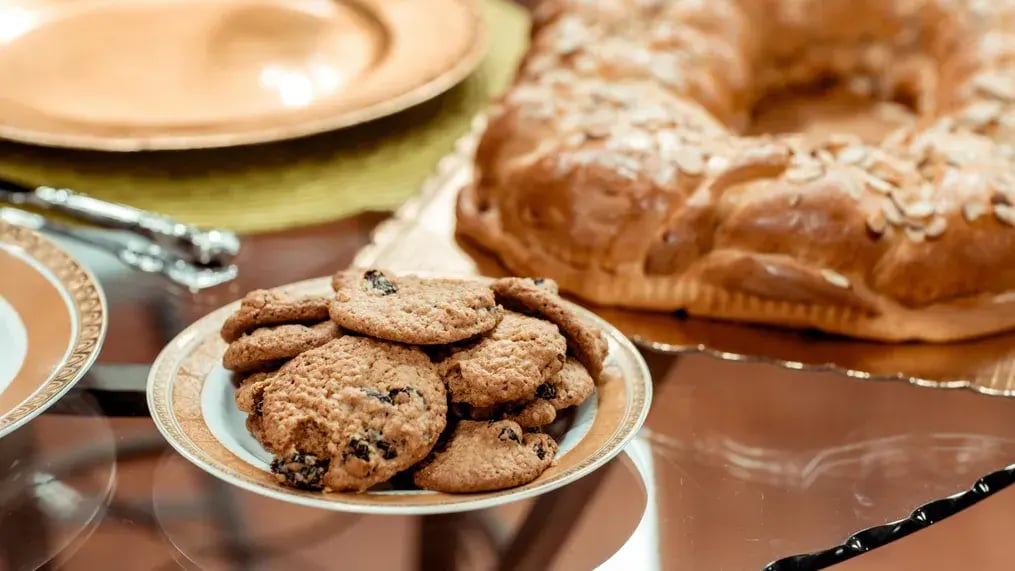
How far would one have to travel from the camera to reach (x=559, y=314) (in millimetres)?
730

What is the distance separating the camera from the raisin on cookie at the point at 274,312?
28.3 inches

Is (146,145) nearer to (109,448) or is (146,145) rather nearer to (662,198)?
(109,448)

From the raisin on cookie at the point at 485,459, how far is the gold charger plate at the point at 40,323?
274 mm

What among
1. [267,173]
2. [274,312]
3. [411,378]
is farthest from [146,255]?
[411,378]

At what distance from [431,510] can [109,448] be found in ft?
0.97

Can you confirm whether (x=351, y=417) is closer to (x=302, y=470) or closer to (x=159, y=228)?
(x=302, y=470)

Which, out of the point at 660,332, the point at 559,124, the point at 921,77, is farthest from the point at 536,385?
the point at 921,77

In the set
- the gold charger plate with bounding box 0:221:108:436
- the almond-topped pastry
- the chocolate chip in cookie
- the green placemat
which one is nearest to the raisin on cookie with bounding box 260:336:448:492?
the chocolate chip in cookie

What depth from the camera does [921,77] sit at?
4.52ft

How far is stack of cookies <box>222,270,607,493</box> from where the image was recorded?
2.06 ft

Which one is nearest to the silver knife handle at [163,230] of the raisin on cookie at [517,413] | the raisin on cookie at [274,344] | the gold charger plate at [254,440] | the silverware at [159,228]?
the silverware at [159,228]

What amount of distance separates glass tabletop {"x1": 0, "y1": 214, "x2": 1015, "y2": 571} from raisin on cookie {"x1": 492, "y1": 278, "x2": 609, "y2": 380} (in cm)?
9

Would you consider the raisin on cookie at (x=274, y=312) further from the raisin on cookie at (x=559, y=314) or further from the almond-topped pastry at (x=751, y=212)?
the almond-topped pastry at (x=751, y=212)

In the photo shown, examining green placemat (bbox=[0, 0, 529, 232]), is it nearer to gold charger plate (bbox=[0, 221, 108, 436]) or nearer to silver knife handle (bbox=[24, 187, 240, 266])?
silver knife handle (bbox=[24, 187, 240, 266])
